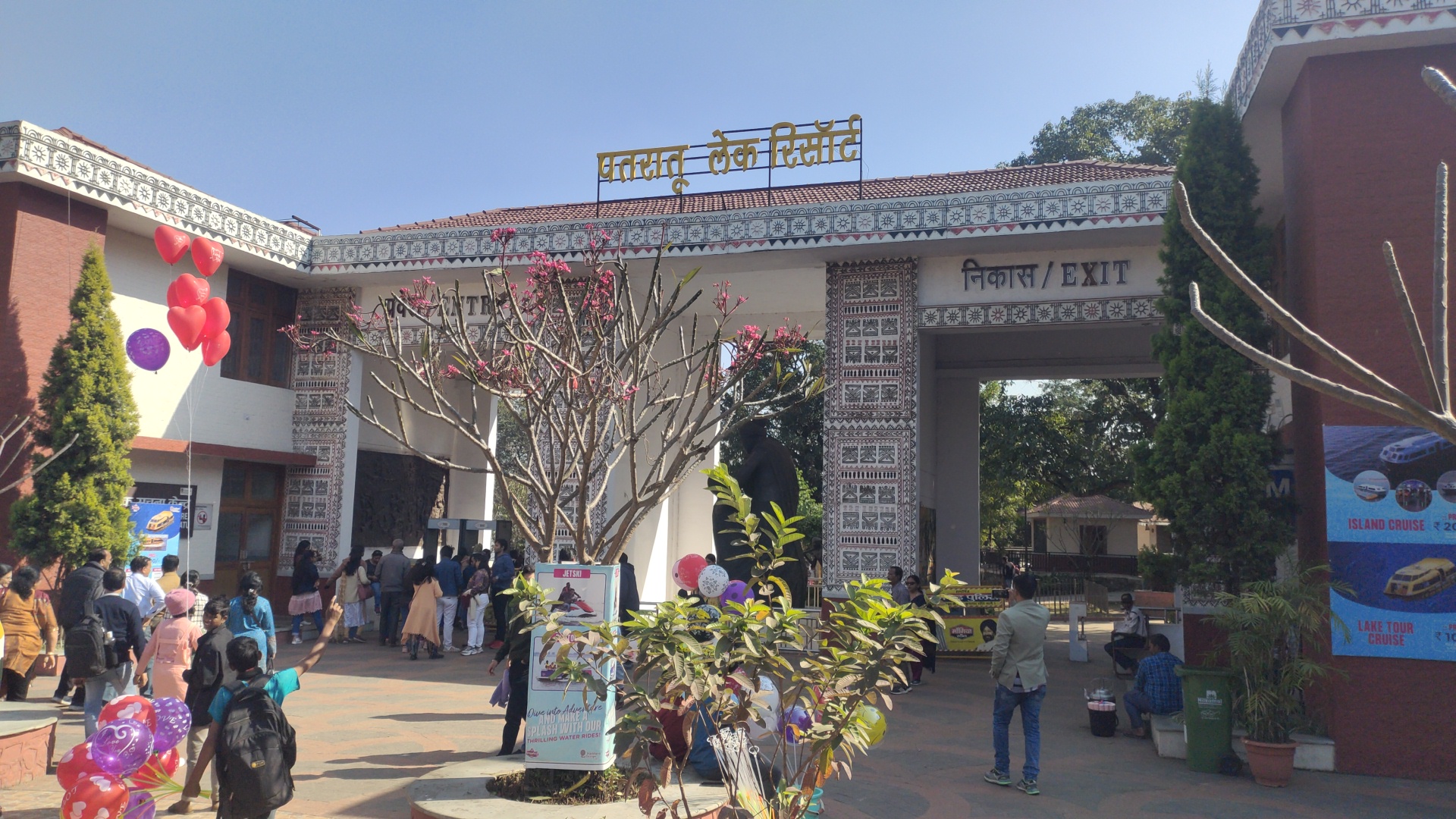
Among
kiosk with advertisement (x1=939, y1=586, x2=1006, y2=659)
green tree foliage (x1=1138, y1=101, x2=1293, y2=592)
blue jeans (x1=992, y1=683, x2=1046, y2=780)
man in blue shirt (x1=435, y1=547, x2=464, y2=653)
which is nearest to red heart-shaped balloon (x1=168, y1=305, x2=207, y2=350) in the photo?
man in blue shirt (x1=435, y1=547, x2=464, y2=653)

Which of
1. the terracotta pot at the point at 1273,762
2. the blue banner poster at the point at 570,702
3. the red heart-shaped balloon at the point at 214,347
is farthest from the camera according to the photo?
the red heart-shaped balloon at the point at 214,347

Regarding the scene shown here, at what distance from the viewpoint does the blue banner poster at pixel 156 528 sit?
12484mm

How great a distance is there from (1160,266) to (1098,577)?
675 inches

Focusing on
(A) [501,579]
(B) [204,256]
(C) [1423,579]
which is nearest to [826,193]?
(A) [501,579]

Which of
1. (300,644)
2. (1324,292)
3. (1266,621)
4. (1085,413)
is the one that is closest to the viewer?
(1266,621)

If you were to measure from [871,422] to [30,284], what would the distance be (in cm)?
1101

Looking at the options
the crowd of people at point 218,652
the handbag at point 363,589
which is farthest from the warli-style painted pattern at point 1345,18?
the handbag at point 363,589

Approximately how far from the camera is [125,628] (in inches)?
299

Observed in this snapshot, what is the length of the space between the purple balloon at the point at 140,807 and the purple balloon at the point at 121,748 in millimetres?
143

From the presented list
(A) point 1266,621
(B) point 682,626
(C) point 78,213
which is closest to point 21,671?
(C) point 78,213

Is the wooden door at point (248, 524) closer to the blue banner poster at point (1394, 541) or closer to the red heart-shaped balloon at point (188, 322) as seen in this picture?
the red heart-shaped balloon at point (188, 322)

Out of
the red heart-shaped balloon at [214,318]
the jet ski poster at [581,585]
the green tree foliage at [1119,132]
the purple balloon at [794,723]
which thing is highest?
the green tree foliage at [1119,132]

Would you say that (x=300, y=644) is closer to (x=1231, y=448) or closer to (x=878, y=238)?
(x=878, y=238)

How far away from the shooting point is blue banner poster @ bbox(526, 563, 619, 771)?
564 centimetres
